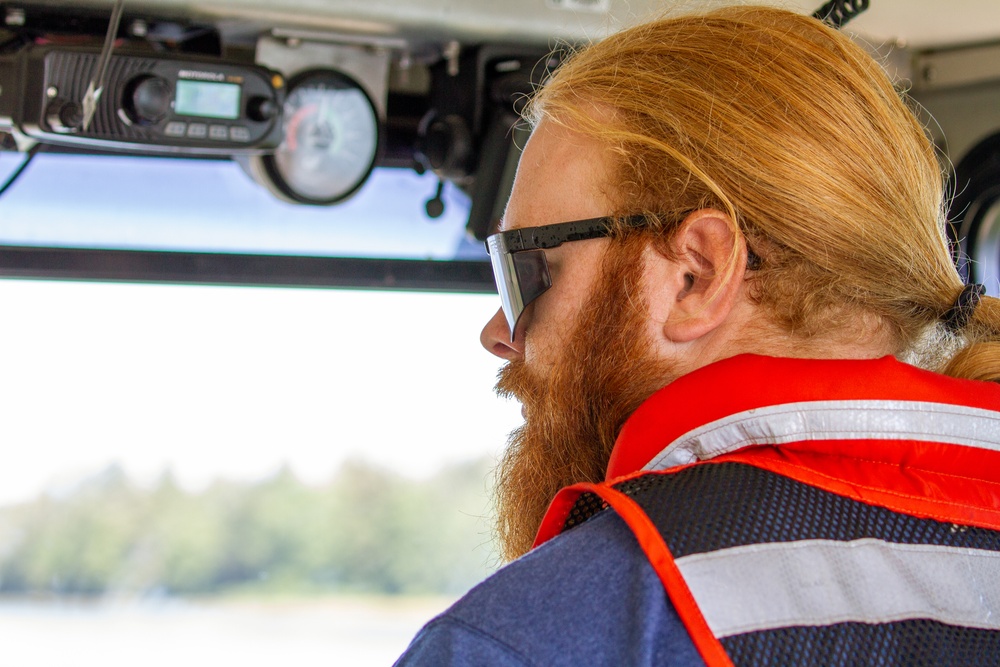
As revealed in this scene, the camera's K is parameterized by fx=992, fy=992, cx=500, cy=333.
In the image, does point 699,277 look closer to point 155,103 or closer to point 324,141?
point 155,103

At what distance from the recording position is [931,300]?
45.1 inches

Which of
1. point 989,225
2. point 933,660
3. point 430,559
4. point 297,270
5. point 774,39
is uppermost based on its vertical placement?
point 774,39

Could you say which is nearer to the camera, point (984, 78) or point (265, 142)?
point (265, 142)

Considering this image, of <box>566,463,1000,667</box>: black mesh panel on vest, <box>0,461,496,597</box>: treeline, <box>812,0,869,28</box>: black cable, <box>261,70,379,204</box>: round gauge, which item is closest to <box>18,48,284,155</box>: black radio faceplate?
<box>261,70,379,204</box>: round gauge

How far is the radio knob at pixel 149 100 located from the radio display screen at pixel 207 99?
0.07 ft

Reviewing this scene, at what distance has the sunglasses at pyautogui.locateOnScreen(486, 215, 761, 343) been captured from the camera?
112cm

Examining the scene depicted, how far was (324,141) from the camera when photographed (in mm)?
2184

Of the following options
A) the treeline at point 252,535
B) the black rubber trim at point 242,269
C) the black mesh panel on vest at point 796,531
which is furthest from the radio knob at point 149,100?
the treeline at point 252,535

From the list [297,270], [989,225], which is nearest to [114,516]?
[297,270]

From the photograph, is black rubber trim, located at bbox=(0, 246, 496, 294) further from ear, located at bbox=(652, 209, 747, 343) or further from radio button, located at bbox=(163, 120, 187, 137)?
ear, located at bbox=(652, 209, 747, 343)

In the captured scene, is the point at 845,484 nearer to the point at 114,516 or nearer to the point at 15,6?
the point at 15,6

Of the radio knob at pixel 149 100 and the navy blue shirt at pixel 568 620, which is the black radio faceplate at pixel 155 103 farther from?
the navy blue shirt at pixel 568 620

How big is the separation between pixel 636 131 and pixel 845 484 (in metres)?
0.48

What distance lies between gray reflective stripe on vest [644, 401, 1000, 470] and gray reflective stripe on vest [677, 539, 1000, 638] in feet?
0.31
